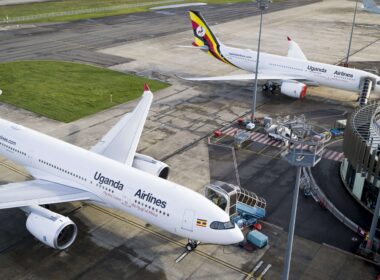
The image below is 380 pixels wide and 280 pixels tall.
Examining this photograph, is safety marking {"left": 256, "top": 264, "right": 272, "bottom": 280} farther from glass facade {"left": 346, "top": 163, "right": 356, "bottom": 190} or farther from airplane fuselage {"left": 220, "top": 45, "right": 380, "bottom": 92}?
airplane fuselage {"left": 220, "top": 45, "right": 380, "bottom": 92}

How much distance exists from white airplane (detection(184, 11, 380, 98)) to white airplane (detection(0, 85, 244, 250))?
29.8m

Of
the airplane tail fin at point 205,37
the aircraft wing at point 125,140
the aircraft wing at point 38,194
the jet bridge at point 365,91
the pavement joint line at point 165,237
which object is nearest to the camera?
the pavement joint line at point 165,237

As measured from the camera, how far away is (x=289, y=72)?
6588 centimetres

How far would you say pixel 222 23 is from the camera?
126 metres

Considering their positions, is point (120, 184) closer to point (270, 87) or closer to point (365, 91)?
point (365, 91)

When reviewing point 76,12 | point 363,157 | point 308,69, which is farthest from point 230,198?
point 76,12

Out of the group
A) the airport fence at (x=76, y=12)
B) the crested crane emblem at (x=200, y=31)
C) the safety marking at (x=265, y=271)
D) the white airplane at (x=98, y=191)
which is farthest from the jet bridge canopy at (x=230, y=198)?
the airport fence at (x=76, y=12)

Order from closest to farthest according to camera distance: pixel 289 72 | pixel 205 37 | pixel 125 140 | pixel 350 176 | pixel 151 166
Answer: pixel 151 166, pixel 350 176, pixel 125 140, pixel 289 72, pixel 205 37

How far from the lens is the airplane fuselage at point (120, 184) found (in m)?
28.5

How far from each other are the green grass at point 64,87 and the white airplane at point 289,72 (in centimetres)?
1182

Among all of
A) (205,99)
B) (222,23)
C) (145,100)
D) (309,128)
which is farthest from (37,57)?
(309,128)

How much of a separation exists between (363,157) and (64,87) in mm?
47662

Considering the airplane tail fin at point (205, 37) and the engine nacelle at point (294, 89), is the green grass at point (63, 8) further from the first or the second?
the engine nacelle at point (294, 89)

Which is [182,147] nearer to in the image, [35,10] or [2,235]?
[2,235]
